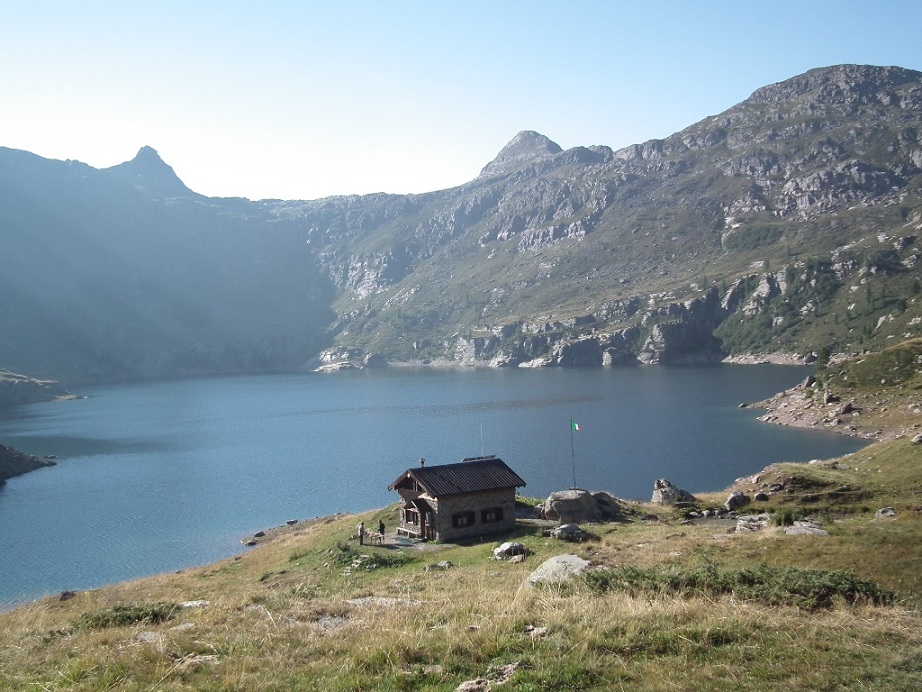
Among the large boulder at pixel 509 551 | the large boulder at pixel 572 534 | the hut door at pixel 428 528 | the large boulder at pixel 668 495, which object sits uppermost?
the large boulder at pixel 509 551

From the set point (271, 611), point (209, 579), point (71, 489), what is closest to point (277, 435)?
point (71, 489)

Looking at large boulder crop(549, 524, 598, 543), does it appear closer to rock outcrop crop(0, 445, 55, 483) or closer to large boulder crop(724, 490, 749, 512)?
large boulder crop(724, 490, 749, 512)

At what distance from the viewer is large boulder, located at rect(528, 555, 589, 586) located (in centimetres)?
2191

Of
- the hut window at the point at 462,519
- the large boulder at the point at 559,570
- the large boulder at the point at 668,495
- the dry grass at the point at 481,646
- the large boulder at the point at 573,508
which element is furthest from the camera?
the large boulder at the point at 668,495

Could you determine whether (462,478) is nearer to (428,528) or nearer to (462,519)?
(462,519)

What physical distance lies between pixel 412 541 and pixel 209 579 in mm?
14751

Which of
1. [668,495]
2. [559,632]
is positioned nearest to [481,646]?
[559,632]

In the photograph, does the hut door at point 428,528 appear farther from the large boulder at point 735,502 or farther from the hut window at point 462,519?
the large boulder at point 735,502

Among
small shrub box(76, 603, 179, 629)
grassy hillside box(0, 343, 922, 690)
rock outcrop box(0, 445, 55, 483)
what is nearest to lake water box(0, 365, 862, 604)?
rock outcrop box(0, 445, 55, 483)

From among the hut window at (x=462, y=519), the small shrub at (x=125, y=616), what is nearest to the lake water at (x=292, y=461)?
the hut window at (x=462, y=519)

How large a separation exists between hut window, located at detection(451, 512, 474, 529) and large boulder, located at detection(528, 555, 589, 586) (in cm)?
2514

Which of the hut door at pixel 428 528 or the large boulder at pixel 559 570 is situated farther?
the hut door at pixel 428 528

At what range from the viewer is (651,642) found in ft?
45.4

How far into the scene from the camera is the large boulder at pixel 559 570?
21.9 metres
